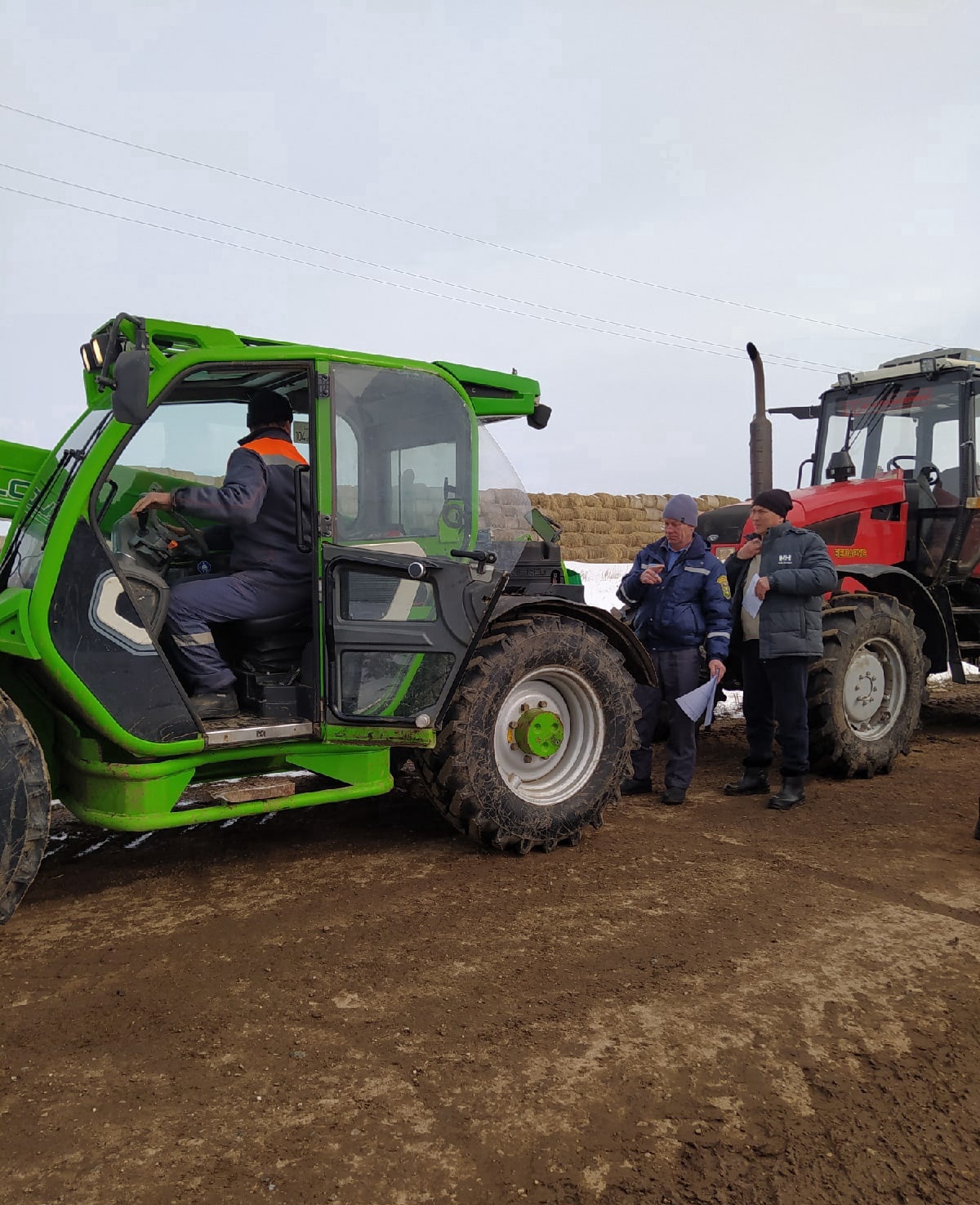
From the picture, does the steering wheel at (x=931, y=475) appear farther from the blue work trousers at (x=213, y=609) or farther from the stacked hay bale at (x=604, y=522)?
the stacked hay bale at (x=604, y=522)

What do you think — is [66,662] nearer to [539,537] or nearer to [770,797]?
[539,537]

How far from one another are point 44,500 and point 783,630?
399 cm

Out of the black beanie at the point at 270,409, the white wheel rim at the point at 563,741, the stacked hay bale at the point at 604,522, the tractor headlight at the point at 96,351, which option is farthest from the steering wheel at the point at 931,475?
the stacked hay bale at the point at 604,522

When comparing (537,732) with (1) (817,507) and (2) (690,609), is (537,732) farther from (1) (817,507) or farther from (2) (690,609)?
(1) (817,507)

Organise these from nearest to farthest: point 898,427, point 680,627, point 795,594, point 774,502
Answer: point 795,594 → point 680,627 → point 774,502 → point 898,427

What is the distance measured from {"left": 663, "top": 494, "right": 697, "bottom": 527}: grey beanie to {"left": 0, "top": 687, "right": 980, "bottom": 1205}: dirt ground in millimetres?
1931

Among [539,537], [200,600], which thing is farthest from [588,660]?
[200,600]

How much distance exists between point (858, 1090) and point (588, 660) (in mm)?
2498

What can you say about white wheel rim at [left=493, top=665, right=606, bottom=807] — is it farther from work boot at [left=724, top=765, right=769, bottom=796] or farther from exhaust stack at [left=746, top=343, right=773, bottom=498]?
exhaust stack at [left=746, top=343, right=773, bottom=498]

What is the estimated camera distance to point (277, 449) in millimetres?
4387

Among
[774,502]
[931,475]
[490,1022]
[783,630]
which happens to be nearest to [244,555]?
[490,1022]

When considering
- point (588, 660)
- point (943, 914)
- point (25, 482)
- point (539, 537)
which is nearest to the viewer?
point (943, 914)

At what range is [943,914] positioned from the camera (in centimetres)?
408

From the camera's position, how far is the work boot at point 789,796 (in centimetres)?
581
